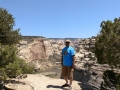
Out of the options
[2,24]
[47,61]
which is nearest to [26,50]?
[47,61]

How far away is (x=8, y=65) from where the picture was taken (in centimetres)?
1157

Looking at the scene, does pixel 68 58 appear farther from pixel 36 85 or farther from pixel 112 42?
pixel 112 42

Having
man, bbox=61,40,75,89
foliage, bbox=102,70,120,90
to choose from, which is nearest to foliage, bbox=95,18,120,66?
foliage, bbox=102,70,120,90

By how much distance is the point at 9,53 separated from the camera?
11969 mm

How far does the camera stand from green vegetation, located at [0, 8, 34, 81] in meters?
11.6

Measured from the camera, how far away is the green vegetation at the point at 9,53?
11562 millimetres

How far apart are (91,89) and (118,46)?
324 cm

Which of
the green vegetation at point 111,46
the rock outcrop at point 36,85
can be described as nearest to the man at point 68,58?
the rock outcrop at point 36,85

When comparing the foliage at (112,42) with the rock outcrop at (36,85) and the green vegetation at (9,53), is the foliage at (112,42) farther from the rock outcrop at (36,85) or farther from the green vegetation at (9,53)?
the green vegetation at (9,53)

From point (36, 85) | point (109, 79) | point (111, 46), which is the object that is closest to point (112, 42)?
point (111, 46)

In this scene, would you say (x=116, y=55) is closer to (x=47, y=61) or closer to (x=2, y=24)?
(x=2, y=24)

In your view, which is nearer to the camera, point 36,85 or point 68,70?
point 68,70

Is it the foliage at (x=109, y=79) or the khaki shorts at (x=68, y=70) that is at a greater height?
the khaki shorts at (x=68, y=70)

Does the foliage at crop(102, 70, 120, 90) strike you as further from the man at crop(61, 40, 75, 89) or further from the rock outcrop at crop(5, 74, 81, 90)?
the man at crop(61, 40, 75, 89)
